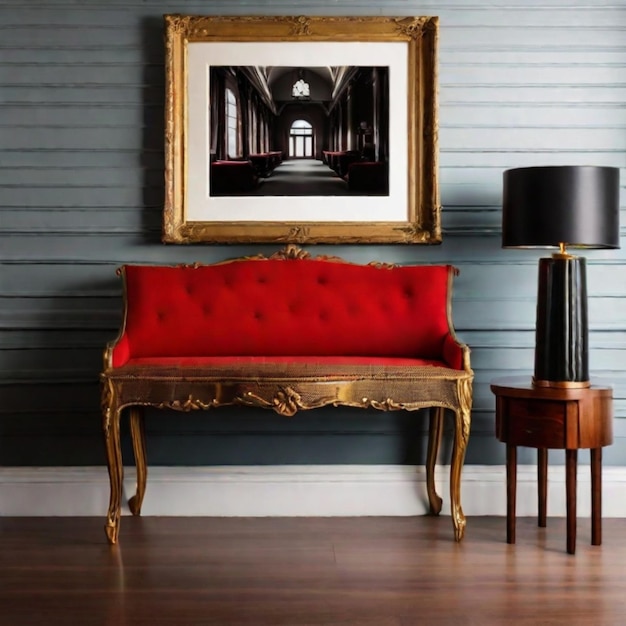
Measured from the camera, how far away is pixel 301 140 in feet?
12.3

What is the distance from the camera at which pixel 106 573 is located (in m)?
2.86

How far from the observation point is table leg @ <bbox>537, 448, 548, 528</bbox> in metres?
3.38

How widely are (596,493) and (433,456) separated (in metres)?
0.71

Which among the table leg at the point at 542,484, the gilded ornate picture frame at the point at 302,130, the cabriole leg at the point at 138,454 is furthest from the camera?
the gilded ornate picture frame at the point at 302,130

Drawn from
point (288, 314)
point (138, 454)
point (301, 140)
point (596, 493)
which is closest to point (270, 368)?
point (288, 314)

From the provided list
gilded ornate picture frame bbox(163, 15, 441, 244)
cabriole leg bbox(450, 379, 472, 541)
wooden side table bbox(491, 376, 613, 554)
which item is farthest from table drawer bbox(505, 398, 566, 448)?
gilded ornate picture frame bbox(163, 15, 441, 244)

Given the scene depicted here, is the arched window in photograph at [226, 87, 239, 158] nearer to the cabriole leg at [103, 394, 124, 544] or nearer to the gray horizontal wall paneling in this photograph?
the gray horizontal wall paneling

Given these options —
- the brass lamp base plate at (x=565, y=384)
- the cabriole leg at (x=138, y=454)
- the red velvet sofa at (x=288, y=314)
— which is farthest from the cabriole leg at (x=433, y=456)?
the cabriole leg at (x=138, y=454)

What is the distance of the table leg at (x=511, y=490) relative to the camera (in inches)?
127

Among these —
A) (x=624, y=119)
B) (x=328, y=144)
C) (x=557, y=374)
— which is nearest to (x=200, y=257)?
(x=328, y=144)

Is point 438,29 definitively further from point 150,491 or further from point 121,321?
point 150,491

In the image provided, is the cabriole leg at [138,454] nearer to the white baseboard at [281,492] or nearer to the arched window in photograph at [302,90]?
the white baseboard at [281,492]

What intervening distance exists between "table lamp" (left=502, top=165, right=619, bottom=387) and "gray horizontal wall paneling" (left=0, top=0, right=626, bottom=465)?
1.87ft

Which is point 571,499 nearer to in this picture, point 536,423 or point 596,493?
point 596,493
